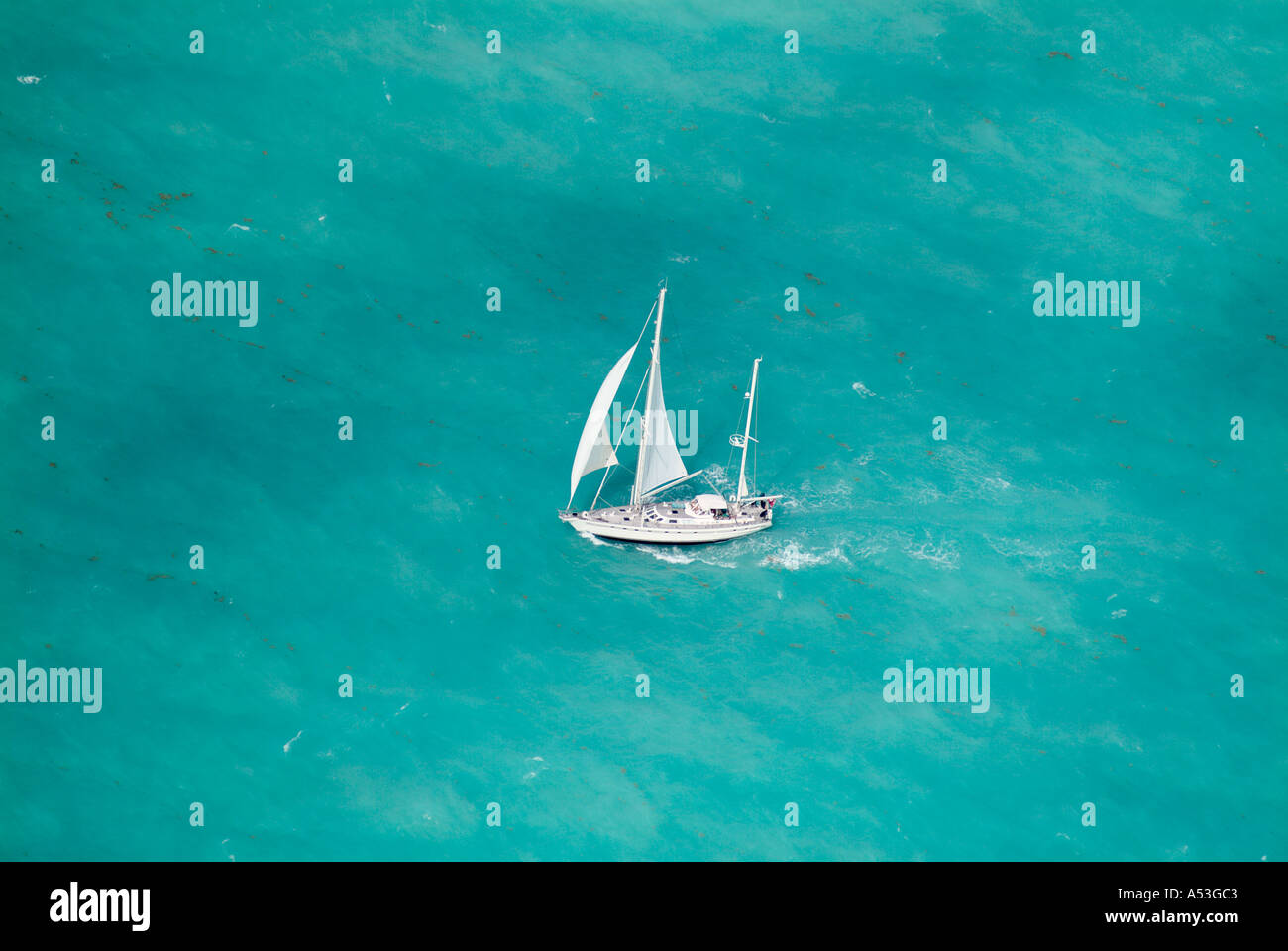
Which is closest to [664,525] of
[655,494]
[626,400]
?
[655,494]

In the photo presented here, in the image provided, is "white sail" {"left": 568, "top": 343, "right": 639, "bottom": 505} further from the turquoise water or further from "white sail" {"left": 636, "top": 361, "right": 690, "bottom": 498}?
the turquoise water

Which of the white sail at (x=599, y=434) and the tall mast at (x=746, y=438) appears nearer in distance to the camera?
the white sail at (x=599, y=434)

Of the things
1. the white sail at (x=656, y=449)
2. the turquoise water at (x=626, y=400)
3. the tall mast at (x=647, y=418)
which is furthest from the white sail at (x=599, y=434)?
the turquoise water at (x=626, y=400)

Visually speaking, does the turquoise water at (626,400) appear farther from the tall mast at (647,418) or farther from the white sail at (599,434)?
the white sail at (599,434)

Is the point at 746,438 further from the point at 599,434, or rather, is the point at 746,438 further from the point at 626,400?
the point at 599,434

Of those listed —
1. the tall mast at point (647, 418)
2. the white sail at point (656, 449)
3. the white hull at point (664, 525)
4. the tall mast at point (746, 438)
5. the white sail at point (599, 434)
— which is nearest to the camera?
the tall mast at point (647, 418)

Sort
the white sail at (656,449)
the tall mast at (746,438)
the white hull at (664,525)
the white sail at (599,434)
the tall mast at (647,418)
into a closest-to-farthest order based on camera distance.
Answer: the tall mast at (647,418) → the white sail at (599,434) → the white sail at (656,449) → the white hull at (664,525) → the tall mast at (746,438)

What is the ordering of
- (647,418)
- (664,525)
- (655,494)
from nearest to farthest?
(647,418) < (664,525) < (655,494)
